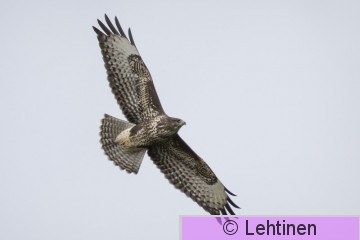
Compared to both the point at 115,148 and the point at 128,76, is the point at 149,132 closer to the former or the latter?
the point at 115,148

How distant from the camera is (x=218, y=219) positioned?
1346cm

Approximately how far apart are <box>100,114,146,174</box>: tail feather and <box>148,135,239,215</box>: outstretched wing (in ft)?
1.51

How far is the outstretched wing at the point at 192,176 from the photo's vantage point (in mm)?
13469

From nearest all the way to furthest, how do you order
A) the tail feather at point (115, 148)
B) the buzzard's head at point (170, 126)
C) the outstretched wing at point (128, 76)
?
the buzzard's head at point (170, 126), the tail feather at point (115, 148), the outstretched wing at point (128, 76)

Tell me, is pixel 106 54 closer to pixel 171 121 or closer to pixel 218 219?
pixel 171 121

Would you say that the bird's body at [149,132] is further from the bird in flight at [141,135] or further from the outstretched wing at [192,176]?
the outstretched wing at [192,176]

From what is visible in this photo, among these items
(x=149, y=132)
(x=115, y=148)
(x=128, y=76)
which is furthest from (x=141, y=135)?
(x=128, y=76)

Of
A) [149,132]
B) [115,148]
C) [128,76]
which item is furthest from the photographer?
[128,76]

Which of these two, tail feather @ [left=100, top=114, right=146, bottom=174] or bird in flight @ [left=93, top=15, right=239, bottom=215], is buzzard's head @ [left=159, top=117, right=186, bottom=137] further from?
tail feather @ [left=100, top=114, right=146, bottom=174]

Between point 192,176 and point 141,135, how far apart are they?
1.07 metres

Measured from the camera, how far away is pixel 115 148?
42.9ft

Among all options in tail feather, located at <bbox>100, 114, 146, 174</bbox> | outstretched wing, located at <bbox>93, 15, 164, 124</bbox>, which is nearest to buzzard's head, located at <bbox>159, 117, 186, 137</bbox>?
outstretched wing, located at <bbox>93, 15, 164, 124</bbox>

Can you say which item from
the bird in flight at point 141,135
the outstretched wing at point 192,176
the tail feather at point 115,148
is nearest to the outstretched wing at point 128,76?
the bird in flight at point 141,135

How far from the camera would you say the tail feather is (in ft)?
42.8
